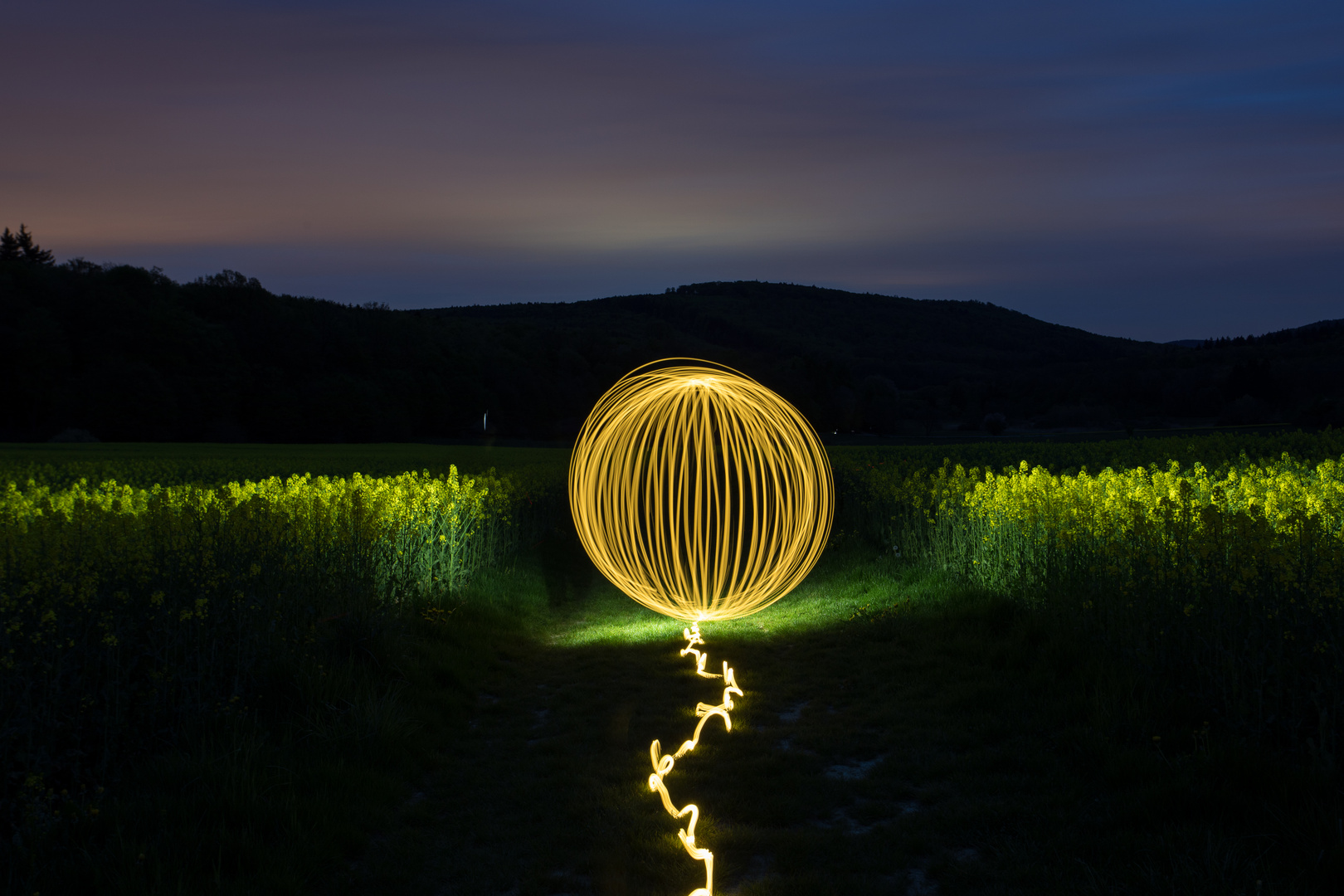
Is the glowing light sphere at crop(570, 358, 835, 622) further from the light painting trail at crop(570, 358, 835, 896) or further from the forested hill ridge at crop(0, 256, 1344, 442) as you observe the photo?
the forested hill ridge at crop(0, 256, 1344, 442)

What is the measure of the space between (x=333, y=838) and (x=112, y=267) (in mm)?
74264

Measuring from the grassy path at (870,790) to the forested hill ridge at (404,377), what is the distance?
133ft

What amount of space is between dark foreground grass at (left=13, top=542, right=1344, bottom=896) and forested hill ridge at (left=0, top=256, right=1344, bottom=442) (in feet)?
134

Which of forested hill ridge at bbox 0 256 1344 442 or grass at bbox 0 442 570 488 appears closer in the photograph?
grass at bbox 0 442 570 488

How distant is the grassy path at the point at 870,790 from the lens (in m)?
3.84

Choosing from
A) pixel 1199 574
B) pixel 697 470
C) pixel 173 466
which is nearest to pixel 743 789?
pixel 1199 574

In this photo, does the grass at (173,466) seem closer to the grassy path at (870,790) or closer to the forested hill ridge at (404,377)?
the grassy path at (870,790)

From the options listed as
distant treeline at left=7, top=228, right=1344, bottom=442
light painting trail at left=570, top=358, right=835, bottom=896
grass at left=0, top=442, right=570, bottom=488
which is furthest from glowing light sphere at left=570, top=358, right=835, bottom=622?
distant treeline at left=7, top=228, right=1344, bottom=442

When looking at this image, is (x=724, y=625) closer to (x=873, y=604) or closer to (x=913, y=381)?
(x=873, y=604)

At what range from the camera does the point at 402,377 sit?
2867 inches

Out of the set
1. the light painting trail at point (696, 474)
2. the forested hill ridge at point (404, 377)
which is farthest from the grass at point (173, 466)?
the forested hill ridge at point (404, 377)

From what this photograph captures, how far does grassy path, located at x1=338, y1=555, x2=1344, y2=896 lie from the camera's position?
3.84m

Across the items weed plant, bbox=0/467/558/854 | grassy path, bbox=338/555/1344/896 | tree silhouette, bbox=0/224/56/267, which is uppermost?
tree silhouette, bbox=0/224/56/267

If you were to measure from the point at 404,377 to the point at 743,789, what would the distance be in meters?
72.2
